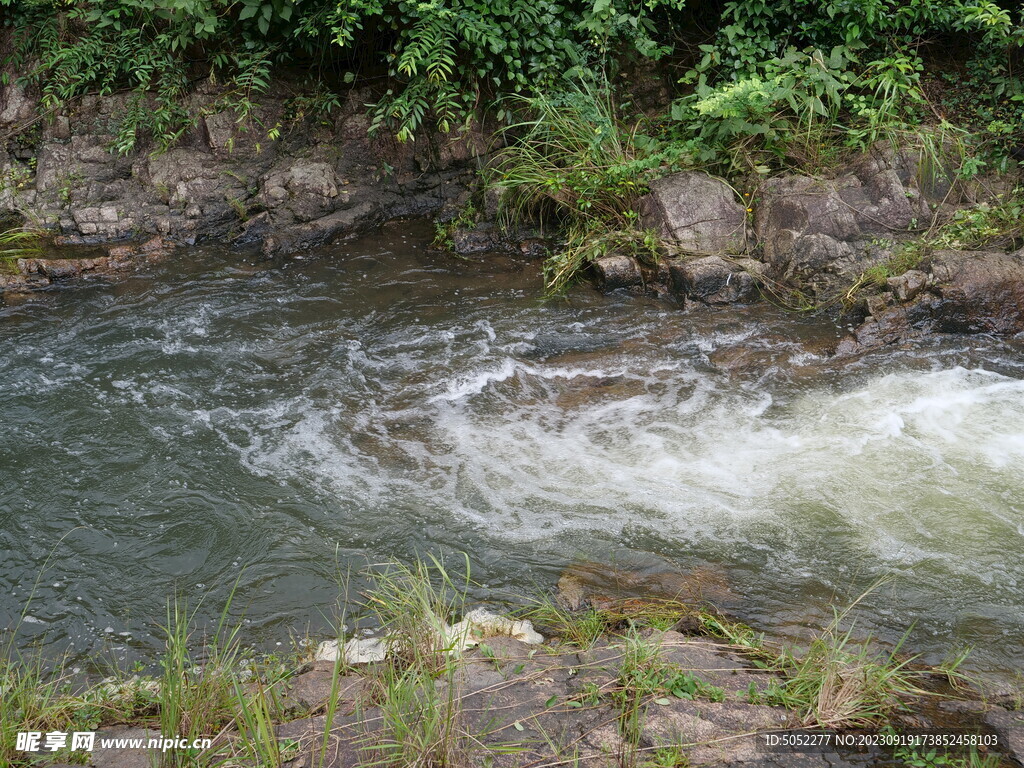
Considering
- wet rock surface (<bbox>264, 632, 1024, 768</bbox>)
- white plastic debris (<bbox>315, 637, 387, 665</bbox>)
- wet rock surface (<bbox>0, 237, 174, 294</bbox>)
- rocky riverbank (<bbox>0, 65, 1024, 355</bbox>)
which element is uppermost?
rocky riverbank (<bbox>0, 65, 1024, 355</bbox>)

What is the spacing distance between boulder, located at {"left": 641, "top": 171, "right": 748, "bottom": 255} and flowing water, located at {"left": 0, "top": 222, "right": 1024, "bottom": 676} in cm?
65

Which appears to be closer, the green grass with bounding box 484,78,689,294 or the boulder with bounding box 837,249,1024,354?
the boulder with bounding box 837,249,1024,354

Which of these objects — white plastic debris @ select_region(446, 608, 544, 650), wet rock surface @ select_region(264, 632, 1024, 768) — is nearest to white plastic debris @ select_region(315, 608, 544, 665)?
white plastic debris @ select_region(446, 608, 544, 650)

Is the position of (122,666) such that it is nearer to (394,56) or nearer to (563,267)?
(563,267)

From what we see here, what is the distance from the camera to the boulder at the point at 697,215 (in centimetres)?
630

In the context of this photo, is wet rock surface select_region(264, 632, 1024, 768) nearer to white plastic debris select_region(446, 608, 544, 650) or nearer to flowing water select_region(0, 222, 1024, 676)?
white plastic debris select_region(446, 608, 544, 650)

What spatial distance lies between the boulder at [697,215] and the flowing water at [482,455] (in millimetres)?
651

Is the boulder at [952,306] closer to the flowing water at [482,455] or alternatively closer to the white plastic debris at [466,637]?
the flowing water at [482,455]

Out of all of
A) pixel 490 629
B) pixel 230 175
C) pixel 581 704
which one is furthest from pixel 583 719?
pixel 230 175

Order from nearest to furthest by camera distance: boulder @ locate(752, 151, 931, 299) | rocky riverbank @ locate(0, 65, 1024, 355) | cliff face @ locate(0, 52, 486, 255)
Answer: rocky riverbank @ locate(0, 65, 1024, 355), boulder @ locate(752, 151, 931, 299), cliff face @ locate(0, 52, 486, 255)

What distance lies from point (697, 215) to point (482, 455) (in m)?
3.11

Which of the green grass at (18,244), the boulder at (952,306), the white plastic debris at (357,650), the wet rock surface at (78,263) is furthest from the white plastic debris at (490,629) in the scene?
the green grass at (18,244)

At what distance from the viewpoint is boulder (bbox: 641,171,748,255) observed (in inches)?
248

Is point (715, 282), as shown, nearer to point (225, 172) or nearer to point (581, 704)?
point (581, 704)
